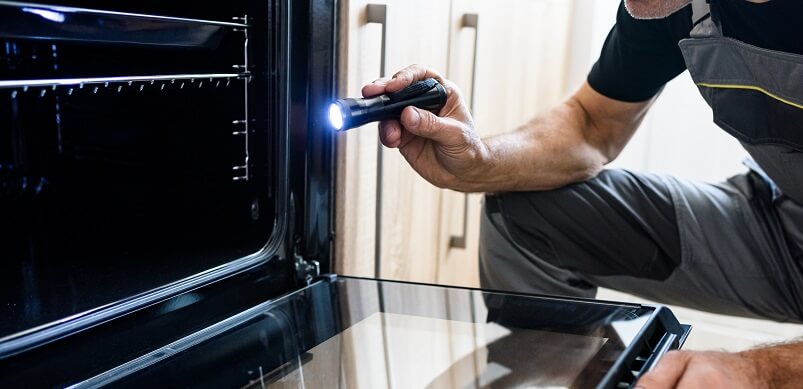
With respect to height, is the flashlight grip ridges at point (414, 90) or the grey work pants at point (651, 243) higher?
the flashlight grip ridges at point (414, 90)

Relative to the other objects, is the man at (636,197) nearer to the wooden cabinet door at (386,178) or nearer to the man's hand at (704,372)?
the wooden cabinet door at (386,178)

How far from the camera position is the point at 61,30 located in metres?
0.63

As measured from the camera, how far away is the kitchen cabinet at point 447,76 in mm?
1005

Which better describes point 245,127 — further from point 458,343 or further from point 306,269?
point 458,343

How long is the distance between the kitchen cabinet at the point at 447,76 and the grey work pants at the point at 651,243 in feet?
0.46

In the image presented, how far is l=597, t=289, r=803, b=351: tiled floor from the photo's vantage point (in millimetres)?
1860

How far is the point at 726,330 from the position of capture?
1.92m

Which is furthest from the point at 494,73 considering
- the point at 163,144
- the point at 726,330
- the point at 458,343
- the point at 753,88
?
the point at 726,330

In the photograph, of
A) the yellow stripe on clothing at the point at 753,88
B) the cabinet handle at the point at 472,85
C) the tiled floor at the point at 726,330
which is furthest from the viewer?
the tiled floor at the point at 726,330

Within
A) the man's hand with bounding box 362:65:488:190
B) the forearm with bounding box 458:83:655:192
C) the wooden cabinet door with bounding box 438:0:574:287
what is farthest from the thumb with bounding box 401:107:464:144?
the wooden cabinet door with bounding box 438:0:574:287

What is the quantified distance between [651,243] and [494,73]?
1.49ft

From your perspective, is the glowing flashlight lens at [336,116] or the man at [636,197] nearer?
the glowing flashlight lens at [336,116]

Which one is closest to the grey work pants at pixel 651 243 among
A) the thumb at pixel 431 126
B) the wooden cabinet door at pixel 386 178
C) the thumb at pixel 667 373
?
the wooden cabinet door at pixel 386 178

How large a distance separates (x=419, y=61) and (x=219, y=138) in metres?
0.39
